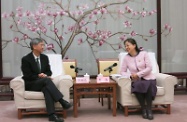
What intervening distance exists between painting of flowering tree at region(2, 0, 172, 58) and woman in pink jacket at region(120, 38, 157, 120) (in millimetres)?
1536

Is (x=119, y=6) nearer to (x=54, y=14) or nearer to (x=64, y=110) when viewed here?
(x=54, y=14)

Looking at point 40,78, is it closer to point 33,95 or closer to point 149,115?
point 33,95

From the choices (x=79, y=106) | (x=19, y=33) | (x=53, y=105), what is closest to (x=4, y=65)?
(x=19, y=33)

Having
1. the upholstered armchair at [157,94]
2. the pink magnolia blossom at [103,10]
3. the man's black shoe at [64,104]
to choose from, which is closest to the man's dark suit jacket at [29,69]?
the man's black shoe at [64,104]

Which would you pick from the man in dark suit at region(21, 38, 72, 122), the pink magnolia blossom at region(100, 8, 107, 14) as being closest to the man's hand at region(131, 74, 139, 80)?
the man in dark suit at region(21, 38, 72, 122)

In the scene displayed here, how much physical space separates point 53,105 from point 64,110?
0.72 feet

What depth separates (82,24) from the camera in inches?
241

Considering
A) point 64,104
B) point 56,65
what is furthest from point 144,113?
point 56,65

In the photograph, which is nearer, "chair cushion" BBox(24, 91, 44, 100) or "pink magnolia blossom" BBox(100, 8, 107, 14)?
"chair cushion" BBox(24, 91, 44, 100)

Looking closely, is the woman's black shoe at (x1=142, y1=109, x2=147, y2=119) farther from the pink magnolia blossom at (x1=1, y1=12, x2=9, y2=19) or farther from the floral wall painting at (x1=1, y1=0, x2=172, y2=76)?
the pink magnolia blossom at (x1=1, y1=12, x2=9, y2=19)

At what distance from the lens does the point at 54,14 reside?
6.05 metres

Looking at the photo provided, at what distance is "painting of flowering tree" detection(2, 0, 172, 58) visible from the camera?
19.7 feet

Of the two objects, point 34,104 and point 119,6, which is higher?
point 119,6

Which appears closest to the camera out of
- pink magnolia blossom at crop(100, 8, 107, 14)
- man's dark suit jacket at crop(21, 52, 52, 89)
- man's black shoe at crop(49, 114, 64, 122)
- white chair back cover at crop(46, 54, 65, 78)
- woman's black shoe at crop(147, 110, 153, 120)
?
man's black shoe at crop(49, 114, 64, 122)
